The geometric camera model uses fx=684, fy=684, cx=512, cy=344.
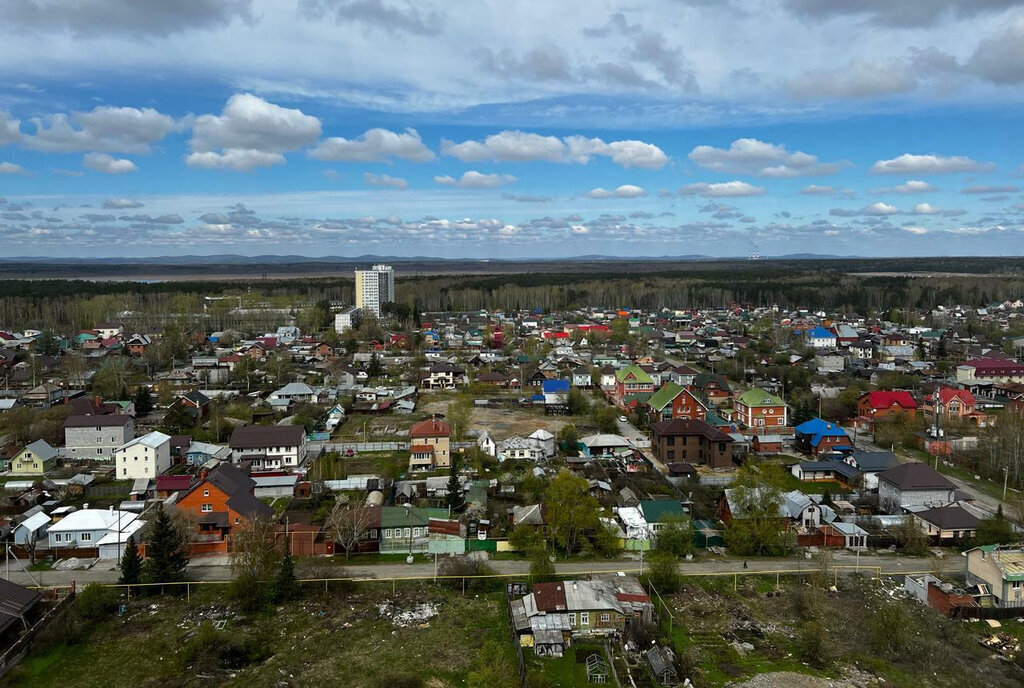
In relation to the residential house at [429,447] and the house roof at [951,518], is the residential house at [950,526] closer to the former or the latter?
the house roof at [951,518]

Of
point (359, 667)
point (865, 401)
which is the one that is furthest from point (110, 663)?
Answer: point (865, 401)

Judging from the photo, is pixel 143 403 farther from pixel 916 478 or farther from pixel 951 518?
pixel 951 518

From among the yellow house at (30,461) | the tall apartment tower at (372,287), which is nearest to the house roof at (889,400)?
the yellow house at (30,461)

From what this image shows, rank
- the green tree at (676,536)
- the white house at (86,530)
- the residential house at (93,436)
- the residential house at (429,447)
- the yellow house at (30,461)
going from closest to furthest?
the green tree at (676,536)
the white house at (86,530)
the yellow house at (30,461)
the residential house at (429,447)
the residential house at (93,436)

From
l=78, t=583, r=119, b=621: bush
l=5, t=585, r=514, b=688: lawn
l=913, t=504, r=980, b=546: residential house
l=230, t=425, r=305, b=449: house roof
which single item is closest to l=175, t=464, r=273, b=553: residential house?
l=5, t=585, r=514, b=688: lawn

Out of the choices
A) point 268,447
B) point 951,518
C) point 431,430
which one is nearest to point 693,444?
point 951,518

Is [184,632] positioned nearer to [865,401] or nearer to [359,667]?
[359,667]

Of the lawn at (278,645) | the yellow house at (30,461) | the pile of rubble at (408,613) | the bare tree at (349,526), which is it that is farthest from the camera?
the yellow house at (30,461)
